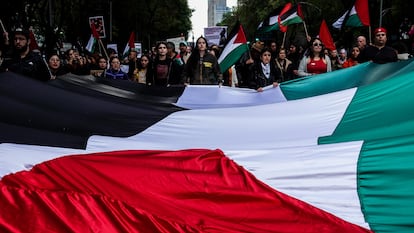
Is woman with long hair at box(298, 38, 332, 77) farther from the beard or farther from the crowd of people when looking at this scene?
the beard

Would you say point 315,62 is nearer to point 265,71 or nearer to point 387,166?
point 265,71

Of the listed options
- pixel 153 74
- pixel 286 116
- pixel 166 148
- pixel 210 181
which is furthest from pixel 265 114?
pixel 153 74

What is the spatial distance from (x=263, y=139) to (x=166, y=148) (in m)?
0.83

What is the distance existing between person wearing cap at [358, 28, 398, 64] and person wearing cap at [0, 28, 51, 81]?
4284mm

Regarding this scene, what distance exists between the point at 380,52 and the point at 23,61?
464 centimetres

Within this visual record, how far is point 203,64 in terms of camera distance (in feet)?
28.6

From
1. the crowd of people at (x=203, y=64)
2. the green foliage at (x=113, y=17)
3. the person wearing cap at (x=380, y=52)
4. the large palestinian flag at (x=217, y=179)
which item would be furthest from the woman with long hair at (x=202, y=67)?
the green foliage at (x=113, y=17)

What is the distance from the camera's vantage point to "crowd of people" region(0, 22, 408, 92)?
22.1 feet

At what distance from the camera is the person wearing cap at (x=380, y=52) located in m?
7.40

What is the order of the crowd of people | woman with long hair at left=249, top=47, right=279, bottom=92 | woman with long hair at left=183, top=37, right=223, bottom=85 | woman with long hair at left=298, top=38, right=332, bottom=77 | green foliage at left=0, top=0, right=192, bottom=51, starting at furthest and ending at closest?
green foliage at left=0, top=0, right=192, bottom=51 → woman with long hair at left=249, top=47, right=279, bottom=92 → woman with long hair at left=298, top=38, right=332, bottom=77 → woman with long hair at left=183, top=37, right=223, bottom=85 → the crowd of people

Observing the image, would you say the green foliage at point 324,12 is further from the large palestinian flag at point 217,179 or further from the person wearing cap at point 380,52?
the large palestinian flag at point 217,179

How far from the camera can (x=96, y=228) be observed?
10.0 feet

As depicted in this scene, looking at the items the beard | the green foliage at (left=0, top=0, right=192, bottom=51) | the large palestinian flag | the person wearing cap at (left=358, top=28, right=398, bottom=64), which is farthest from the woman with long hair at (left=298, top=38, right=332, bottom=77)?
the green foliage at (left=0, top=0, right=192, bottom=51)

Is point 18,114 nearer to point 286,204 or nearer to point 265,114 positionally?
point 265,114
